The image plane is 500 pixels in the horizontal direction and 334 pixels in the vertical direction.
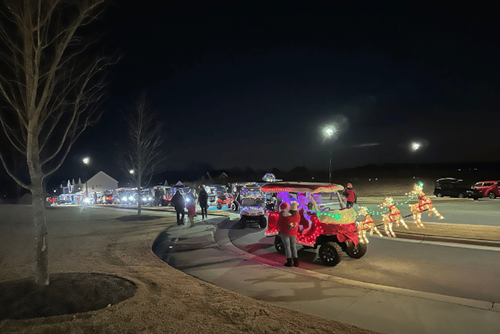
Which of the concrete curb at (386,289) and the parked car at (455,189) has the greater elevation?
the parked car at (455,189)

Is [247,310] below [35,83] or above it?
below

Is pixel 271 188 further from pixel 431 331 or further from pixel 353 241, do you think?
pixel 431 331

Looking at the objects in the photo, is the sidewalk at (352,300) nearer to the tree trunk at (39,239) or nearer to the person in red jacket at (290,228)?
the person in red jacket at (290,228)

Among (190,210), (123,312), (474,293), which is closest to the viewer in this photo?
(123,312)

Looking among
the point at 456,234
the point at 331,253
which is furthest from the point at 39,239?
the point at 456,234

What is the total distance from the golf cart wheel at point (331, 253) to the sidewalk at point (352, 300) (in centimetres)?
82

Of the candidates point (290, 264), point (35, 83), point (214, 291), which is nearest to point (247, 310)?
point (214, 291)

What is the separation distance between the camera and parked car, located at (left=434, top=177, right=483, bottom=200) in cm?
2857

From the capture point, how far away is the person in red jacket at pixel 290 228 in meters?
7.40

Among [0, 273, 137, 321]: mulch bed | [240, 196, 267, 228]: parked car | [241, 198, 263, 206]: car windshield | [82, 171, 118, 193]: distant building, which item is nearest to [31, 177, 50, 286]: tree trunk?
[0, 273, 137, 321]: mulch bed

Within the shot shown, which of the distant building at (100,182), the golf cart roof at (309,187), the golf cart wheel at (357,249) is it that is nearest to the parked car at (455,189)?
the golf cart wheel at (357,249)

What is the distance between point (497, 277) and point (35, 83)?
9.89m

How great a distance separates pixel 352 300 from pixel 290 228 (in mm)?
2484

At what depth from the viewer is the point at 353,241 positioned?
794 cm
